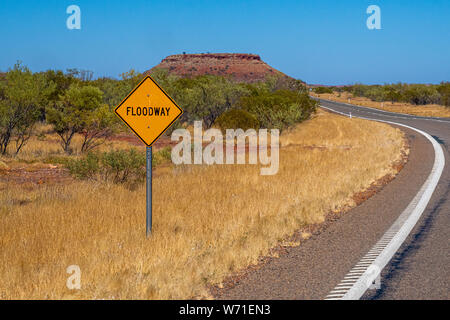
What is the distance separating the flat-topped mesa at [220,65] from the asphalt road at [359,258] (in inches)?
5882

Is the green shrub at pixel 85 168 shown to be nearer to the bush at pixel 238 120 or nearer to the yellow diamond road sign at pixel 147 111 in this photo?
the yellow diamond road sign at pixel 147 111

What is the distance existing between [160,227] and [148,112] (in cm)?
186

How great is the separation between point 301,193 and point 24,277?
20.3 ft

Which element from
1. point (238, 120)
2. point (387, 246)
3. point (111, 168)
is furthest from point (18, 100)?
point (387, 246)

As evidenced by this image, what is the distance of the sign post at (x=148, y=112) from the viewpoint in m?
6.28

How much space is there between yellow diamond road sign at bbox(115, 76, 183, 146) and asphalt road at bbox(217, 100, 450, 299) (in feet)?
8.21

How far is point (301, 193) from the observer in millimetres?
9656

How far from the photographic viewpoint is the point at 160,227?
23.0 feet

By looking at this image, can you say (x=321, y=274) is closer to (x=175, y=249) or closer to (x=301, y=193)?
(x=175, y=249)

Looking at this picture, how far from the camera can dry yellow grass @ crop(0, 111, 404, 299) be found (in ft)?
15.5

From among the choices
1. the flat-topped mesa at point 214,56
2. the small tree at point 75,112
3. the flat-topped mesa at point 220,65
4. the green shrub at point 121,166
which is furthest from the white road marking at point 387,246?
the flat-topped mesa at point 214,56
